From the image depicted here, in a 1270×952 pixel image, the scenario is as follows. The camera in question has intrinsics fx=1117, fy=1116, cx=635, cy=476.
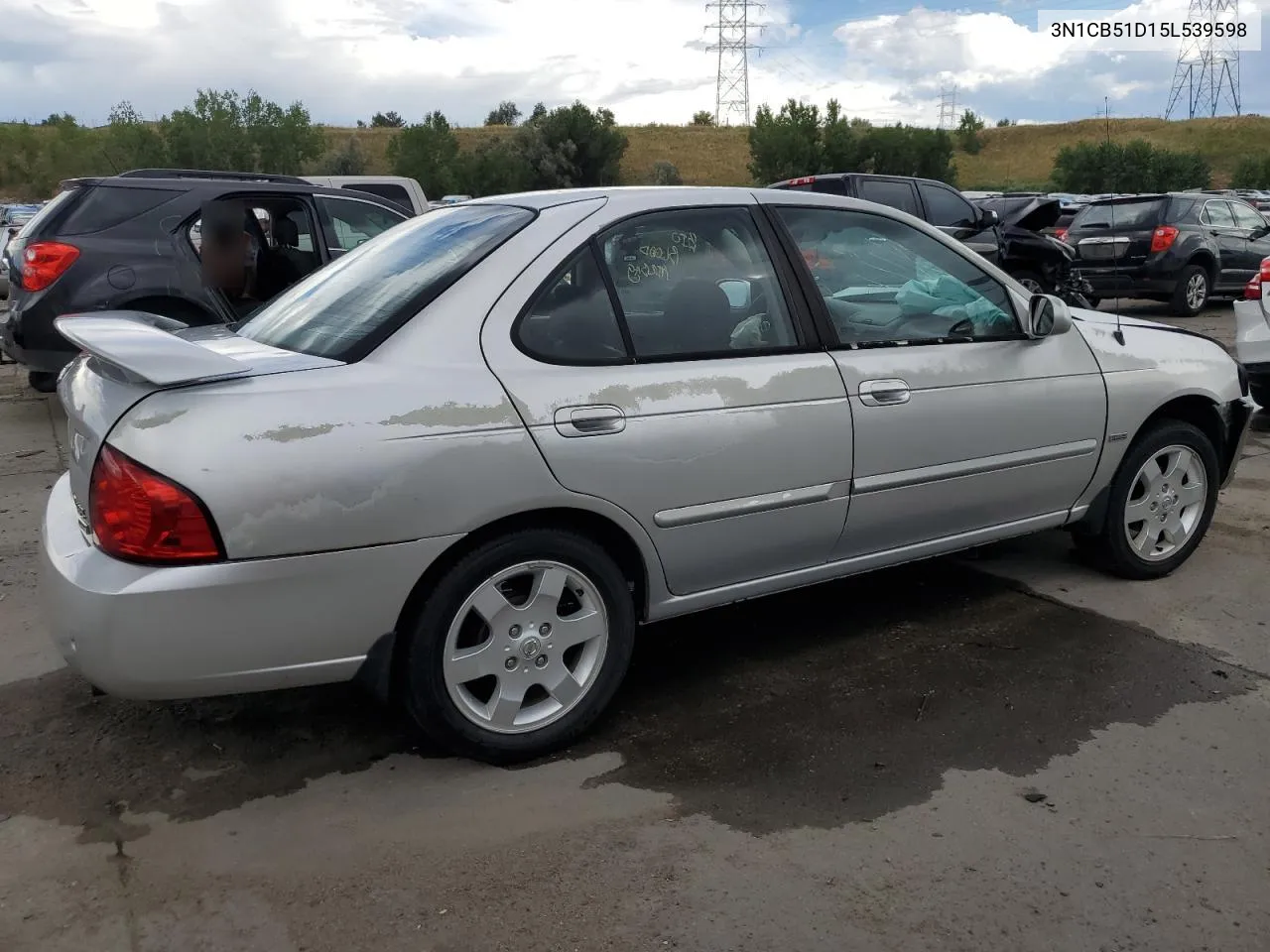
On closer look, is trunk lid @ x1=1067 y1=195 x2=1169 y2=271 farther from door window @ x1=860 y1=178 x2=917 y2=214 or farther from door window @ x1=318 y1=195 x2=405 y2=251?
door window @ x1=318 y1=195 x2=405 y2=251

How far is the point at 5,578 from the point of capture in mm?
4934

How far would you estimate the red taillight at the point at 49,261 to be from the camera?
7184 mm

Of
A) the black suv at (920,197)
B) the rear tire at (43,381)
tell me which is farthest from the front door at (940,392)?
the black suv at (920,197)

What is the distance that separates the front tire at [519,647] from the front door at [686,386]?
0.74 ft

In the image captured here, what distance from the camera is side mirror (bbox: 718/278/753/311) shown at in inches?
144

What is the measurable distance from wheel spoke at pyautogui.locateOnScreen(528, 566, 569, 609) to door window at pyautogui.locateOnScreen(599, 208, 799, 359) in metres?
0.71

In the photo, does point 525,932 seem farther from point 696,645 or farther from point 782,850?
point 696,645

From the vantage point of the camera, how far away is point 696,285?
362cm

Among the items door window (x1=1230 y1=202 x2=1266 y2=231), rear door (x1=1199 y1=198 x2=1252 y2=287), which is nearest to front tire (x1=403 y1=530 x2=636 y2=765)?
rear door (x1=1199 y1=198 x2=1252 y2=287)

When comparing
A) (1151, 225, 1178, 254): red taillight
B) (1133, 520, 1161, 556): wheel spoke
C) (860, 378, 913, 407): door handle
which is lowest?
(1133, 520, 1161, 556): wheel spoke

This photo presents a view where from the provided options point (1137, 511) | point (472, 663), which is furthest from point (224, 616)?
point (1137, 511)

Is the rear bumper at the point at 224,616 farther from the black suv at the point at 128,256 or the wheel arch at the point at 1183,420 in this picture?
the black suv at the point at 128,256

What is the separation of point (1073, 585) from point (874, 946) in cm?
272

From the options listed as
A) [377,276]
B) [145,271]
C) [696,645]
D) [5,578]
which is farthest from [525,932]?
[145,271]
